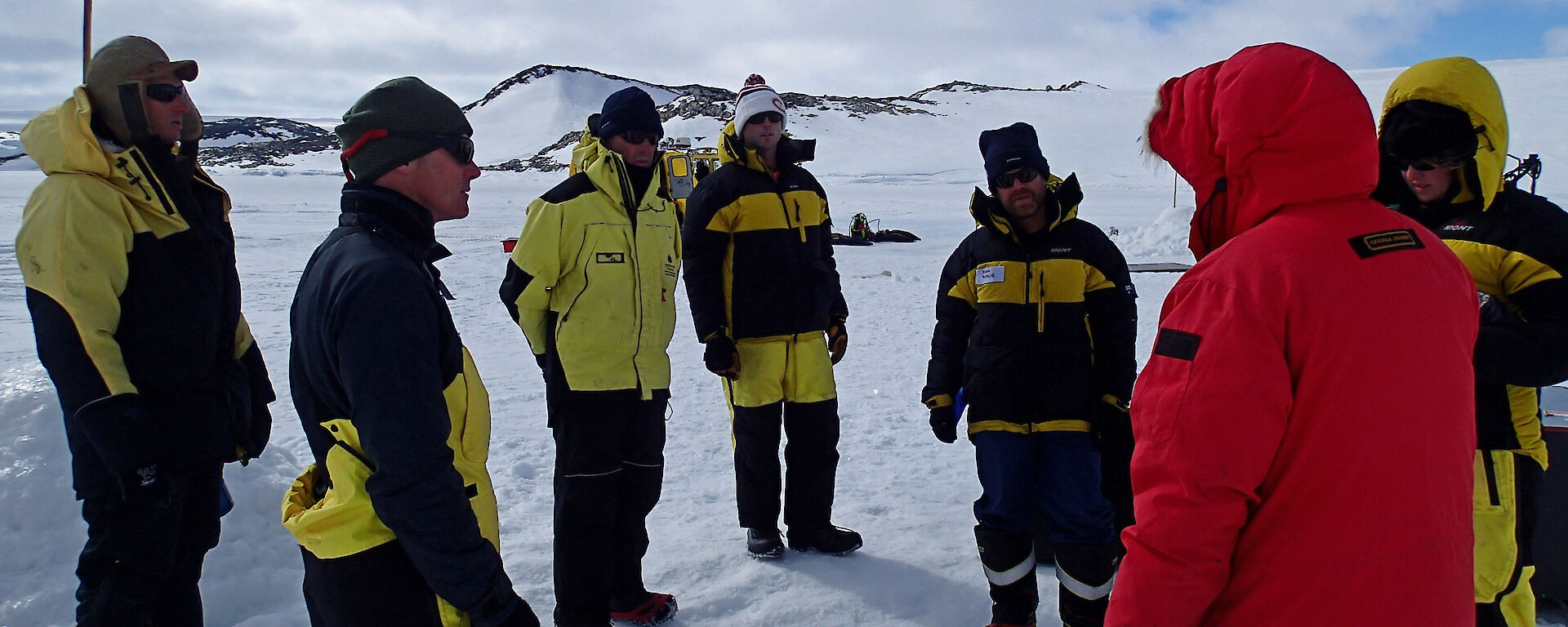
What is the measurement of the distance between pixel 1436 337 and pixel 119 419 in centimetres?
286

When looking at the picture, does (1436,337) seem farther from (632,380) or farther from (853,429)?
(853,429)

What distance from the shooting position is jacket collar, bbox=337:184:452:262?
5.62 ft

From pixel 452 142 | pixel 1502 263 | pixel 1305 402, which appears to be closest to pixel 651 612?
pixel 452 142

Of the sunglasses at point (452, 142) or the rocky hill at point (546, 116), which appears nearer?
the sunglasses at point (452, 142)

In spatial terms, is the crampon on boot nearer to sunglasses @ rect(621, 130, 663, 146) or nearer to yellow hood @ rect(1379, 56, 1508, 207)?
sunglasses @ rect(621, 130, 663, 146)

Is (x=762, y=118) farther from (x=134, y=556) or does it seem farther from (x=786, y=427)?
(x=134, y=556)

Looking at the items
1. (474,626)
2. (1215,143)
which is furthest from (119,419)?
(1215,143)

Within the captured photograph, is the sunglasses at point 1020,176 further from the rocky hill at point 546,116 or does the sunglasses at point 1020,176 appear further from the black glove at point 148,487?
the rocky hill at point 546,116

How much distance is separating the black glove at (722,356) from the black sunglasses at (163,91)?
1.92 meters

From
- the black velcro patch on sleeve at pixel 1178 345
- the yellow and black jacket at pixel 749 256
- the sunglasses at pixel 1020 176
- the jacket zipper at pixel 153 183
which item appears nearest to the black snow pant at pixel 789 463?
the yellow and black jacket at pixel 749 256

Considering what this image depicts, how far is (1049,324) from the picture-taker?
2.79 m

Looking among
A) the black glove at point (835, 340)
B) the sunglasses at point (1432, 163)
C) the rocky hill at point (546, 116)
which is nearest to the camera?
the sunglasses at point (1432, 163)

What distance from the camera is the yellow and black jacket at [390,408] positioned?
61.9 inches

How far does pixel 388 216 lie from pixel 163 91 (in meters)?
1.42
